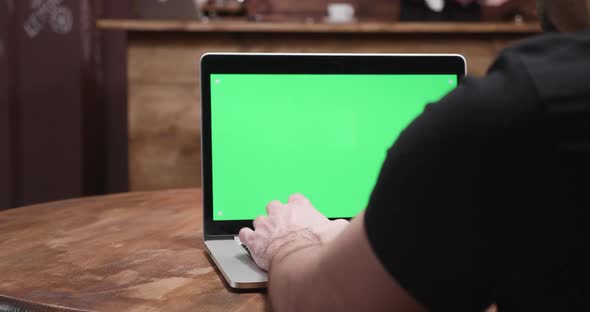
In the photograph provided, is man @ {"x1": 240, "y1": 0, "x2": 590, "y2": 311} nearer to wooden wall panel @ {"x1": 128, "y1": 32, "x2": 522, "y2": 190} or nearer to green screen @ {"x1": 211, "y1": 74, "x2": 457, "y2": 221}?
green screen @ {"x1": 211, "y1": 74, "x2": 457, "y2": 221}

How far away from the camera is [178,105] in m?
2.74

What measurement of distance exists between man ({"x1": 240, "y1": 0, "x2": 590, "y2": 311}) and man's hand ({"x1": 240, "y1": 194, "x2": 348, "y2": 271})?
215 mm

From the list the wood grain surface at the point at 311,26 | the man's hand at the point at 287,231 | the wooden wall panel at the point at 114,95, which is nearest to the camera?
the man's hand at the point at 287,231

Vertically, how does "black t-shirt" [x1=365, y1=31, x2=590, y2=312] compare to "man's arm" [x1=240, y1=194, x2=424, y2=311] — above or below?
above

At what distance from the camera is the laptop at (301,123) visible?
99 centimetres

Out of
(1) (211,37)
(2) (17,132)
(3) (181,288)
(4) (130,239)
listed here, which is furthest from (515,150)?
(2) (17,132)

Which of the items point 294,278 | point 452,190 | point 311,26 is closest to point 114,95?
point 311,26

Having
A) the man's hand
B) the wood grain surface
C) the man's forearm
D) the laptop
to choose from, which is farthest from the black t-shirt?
the wood grain surface

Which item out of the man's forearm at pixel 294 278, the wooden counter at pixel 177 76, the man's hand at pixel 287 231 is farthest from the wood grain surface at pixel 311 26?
the man's forearm at pixel 294 278

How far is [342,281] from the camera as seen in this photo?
21.2 inches

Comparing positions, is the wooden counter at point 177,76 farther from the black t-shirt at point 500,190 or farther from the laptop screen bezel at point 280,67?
the black t-shirt at point 500,190

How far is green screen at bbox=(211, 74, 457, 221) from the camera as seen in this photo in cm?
99

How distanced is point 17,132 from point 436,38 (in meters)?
1.90

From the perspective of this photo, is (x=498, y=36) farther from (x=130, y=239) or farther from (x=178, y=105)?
(x=130, y=239)
